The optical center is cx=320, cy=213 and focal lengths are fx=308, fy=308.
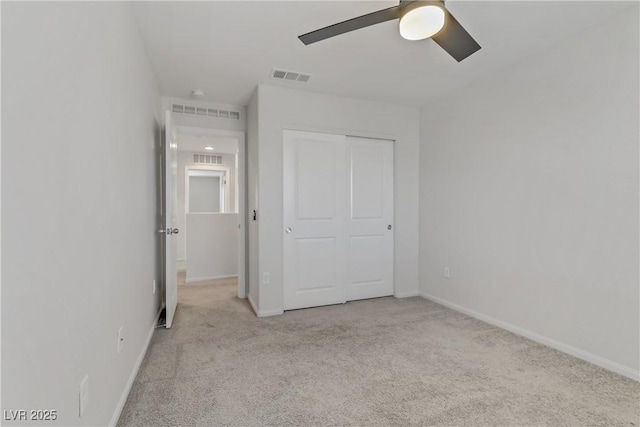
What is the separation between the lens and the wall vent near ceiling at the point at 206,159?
6.43 meters

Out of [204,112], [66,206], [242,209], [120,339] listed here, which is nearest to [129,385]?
[120,339]

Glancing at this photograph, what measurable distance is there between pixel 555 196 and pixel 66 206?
3.06 meters

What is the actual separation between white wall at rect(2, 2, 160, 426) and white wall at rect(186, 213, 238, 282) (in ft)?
9.87

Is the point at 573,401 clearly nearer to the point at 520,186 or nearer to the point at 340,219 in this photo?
the point at 520,186

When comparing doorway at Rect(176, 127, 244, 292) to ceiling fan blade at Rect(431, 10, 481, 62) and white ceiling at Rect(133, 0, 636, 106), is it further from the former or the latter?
ceiling fan blade at Rect(431, 10, 481, 62)

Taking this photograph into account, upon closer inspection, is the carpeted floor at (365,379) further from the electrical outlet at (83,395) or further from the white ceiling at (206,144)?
the white ceiling at (206,144)

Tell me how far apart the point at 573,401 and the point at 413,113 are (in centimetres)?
320

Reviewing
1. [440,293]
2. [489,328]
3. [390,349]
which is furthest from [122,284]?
[440,293]

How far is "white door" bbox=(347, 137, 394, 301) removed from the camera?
3701 mm

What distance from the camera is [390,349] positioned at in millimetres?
2395

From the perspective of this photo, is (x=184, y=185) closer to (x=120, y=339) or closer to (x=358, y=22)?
(x=120, y=339)

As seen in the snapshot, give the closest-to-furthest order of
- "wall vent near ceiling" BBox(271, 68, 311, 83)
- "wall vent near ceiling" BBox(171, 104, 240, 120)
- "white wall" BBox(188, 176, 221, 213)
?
"wall vent near ceiling" BBox(271, 68, 311, 83) → "wall vent near ceiling" BBox(171, 104, 240, 120) → "white wall" BBox(188, 176, 221, 213)

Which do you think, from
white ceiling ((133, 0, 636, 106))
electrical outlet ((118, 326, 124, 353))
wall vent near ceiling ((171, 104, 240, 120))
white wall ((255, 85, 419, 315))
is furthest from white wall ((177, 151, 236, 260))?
electrical outlet ((118, 326, 124, 353))

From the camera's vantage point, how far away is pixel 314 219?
3.47m
